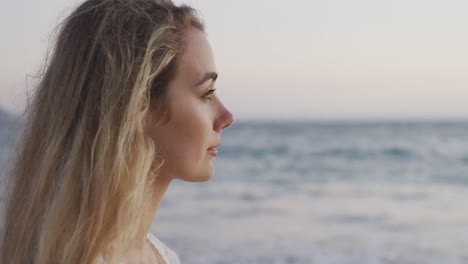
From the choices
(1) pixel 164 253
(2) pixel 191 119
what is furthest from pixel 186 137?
(1) pixel 164 253

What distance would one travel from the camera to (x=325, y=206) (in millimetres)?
10922

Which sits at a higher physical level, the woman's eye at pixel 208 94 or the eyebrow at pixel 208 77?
the eyebrow at pixel 208 77

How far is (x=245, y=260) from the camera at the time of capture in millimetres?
6766

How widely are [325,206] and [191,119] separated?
917 cm

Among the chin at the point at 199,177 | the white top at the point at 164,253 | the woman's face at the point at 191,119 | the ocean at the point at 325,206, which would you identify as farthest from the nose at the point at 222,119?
the ocean at the point at 325,206

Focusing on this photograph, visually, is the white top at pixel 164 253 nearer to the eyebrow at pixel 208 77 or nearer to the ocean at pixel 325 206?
the eyebrow at pixel 208 77

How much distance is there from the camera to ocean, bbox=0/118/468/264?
739 cm

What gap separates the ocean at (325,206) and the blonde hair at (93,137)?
905 millimetres

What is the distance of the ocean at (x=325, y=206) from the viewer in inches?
291

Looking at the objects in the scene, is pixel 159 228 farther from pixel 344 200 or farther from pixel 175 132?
pixel 175 132

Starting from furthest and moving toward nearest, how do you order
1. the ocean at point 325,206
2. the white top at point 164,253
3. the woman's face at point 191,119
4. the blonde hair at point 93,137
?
the ocean at point 325,206 < the white top at point 164,253 < the woman's face at point 191,119 < the blonde hair at point 93,137

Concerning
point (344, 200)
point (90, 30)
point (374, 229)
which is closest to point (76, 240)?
point (90, 30)


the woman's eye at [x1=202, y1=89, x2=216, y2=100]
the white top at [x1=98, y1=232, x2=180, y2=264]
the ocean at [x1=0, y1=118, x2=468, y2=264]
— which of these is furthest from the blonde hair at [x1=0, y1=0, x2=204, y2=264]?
the ocean at [x1=0, y1=118, x2=468, y2=264]

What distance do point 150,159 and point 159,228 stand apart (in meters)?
6.59
